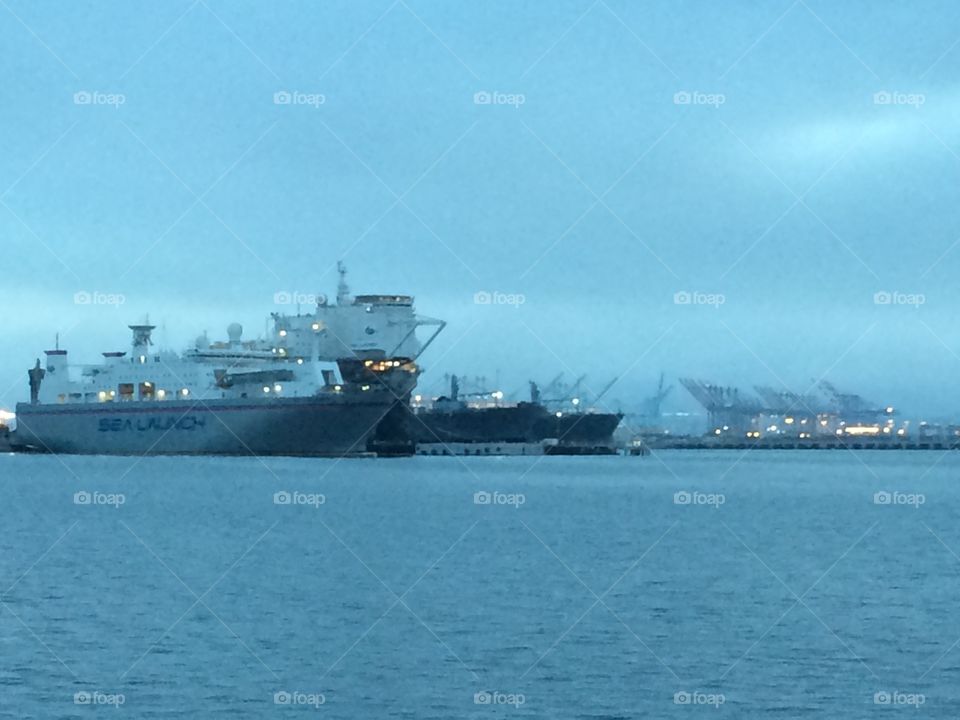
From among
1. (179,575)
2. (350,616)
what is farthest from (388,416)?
(350,616)

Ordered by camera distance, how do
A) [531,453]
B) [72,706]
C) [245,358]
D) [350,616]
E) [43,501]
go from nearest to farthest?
[72,706] < [350,616] < [43,501] < [245,358] < [531,453]

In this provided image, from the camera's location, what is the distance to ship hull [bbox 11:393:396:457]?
215 feet

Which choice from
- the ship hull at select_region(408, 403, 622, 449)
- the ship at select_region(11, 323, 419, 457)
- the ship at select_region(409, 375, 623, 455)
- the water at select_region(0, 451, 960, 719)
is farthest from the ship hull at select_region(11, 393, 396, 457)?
the ship hull at select_region(408, 403, 622, 449)

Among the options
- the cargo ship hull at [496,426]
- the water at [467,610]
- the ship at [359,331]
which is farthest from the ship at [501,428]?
the water at [467,610]

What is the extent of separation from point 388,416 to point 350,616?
51.9 m

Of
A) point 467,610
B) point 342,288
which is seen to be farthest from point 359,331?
point 467,610

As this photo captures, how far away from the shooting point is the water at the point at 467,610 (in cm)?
1611

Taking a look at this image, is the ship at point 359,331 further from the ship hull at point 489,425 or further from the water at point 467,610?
the water at point 467,610

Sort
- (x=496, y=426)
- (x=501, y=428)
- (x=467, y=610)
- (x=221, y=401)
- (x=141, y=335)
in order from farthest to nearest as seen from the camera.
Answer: (x=501, y=428), (x=496, y=426), (x=141, y=335), (x=221, y=401), (x=467, y=610)

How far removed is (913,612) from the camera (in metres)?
22.3

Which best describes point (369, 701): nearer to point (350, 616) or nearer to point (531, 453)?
point (350, 616)

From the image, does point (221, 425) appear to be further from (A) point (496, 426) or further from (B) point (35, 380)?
(A) point (496, 426)

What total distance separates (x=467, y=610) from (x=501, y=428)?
74814 mm

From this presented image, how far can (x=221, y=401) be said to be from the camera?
220 ft
